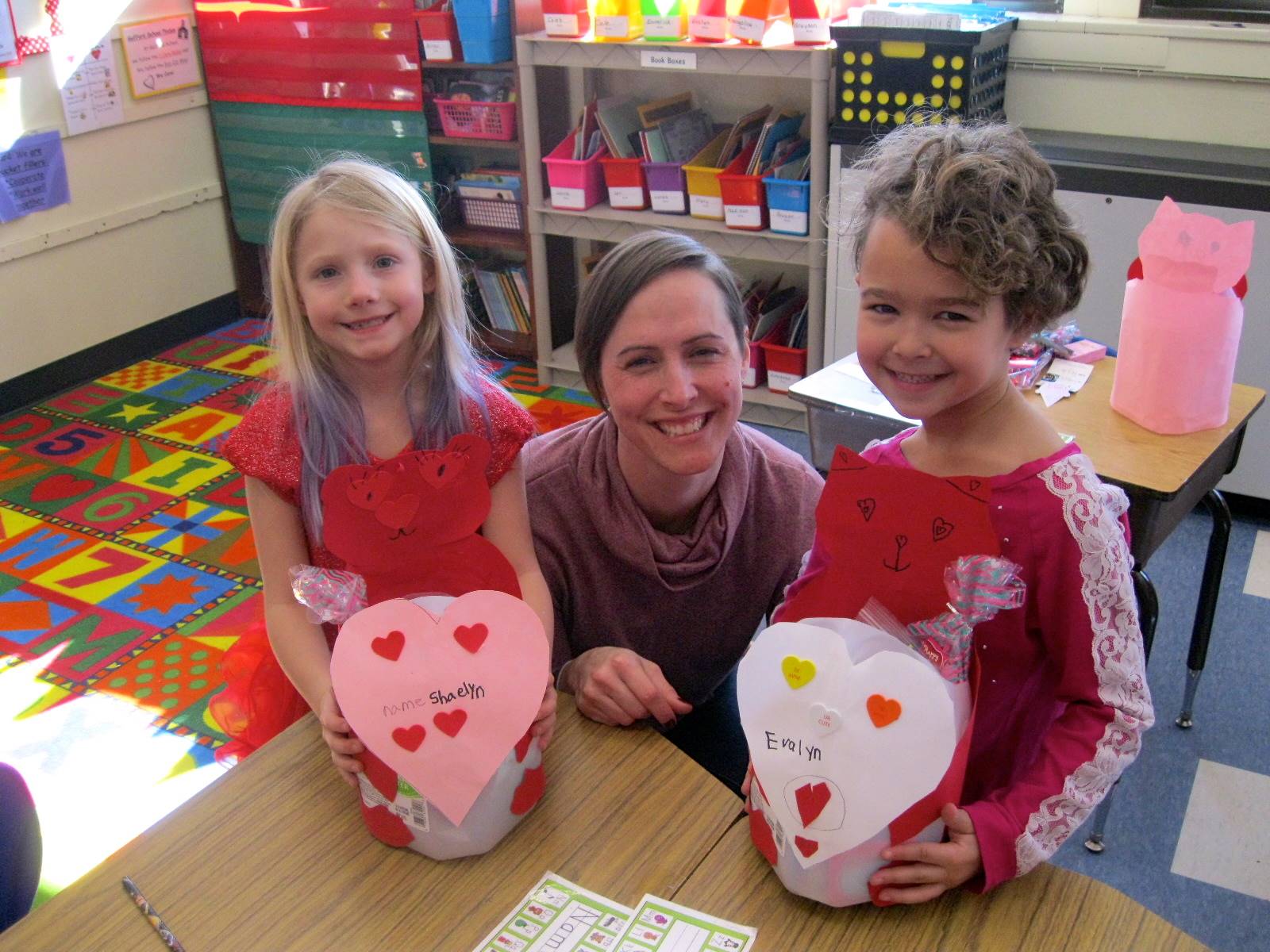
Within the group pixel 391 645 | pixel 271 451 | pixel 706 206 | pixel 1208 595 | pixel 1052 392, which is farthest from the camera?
pixel 706 206

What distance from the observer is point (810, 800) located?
884mm

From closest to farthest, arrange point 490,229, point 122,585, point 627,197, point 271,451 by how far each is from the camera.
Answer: point 271,451 → point 122,585 → point 627,197 → point 490,229

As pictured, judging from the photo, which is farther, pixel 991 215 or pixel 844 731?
pixel 991 215

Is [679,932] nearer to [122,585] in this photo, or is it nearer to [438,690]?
[438,690]

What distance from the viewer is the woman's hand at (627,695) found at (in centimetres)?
116

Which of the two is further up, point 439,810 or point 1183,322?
point 1183,322

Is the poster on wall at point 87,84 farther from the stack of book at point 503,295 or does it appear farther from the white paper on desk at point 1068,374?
the white paper on desk at point 1068,374

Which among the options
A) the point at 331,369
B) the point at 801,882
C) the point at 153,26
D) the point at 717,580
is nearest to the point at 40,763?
the point at 331,369

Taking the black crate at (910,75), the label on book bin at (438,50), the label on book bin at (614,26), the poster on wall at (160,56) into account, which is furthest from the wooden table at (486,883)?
the poster on wall at (160,56)

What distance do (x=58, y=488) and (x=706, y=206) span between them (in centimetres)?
216

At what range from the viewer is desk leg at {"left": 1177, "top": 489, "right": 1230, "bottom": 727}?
1979 millimetres

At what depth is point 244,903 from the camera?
0.98 m

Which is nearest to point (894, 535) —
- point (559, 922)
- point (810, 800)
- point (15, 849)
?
point (810, 800)

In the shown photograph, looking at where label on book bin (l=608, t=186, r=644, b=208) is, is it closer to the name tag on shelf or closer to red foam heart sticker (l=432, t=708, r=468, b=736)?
the name tag on shelf
